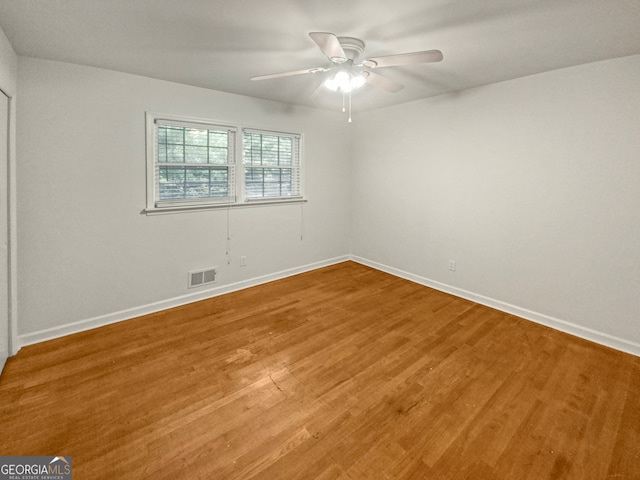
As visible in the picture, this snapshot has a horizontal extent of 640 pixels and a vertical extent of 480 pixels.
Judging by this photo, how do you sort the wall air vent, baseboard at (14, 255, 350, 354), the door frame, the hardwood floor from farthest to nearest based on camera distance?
the wall air vent, baseboard at (14, 255, 350, 354), the door frame, the hardwood floor

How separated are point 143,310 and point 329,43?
3114mm

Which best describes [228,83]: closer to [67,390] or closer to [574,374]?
[67,390]

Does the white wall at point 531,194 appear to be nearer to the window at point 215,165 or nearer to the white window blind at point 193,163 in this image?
the window at point 215,165

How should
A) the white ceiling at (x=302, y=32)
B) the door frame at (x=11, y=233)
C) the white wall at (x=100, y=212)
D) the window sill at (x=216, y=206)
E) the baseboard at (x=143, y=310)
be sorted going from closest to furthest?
the white ceiling at (x=302, y=32) < the door frame at (x=11, y=233) < the white wall at (x=100, y=212) < the baseboard at (x=143, y=310) < the window sill at (x=216, y=206)

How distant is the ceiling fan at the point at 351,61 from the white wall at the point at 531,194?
1.48m

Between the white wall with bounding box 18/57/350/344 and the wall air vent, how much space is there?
0.07m

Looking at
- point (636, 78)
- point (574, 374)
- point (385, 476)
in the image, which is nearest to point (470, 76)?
point (636, 78)

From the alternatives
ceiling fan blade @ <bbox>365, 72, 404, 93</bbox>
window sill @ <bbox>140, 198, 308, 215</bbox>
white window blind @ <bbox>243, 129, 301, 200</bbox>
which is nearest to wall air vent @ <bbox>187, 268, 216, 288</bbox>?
window sill @ <bbox>140, 198, 308, 215</bbox>

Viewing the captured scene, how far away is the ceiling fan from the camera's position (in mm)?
1916

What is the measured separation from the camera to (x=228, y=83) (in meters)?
3.31

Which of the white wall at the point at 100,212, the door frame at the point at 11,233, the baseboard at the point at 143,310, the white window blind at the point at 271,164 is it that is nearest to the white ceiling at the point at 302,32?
the white wall at the point at 100,212

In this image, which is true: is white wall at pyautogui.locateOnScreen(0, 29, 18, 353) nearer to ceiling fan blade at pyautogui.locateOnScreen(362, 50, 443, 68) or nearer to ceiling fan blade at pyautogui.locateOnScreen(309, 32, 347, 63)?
ceiling fan blade at pyautogui.locateOnScreen(309, 32, 347, 63)

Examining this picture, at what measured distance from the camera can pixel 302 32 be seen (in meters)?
2.15

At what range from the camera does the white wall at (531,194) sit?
106 inches
